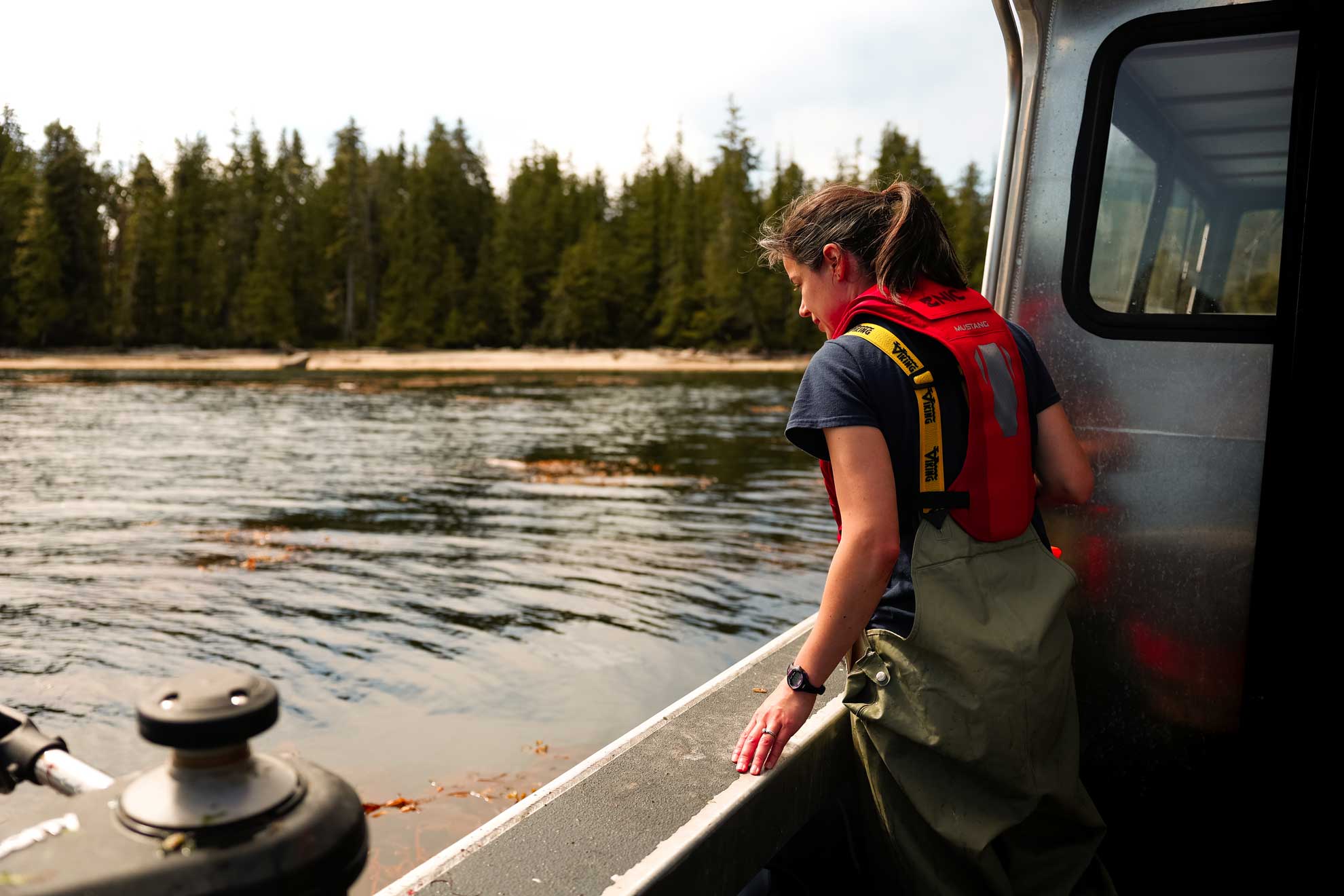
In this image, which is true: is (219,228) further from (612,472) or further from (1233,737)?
(1233,737)

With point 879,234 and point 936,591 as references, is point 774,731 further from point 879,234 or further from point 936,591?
point 879,234

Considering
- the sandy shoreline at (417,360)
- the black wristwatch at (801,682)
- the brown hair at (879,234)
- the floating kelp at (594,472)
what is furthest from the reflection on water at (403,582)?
the sandy shoreline at (417,360)

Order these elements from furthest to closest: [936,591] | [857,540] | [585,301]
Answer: [585,301], [936,591], [857,540]

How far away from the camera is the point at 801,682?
2.42m

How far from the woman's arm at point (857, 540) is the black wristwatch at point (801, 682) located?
5cm

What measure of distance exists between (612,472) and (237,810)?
64.0 ft

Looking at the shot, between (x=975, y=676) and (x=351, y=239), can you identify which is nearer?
(x=975, y=676)

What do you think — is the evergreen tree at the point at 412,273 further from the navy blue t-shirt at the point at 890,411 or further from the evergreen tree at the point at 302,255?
the navy blue t-shirt at the point at 890,411

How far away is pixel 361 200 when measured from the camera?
94688mm

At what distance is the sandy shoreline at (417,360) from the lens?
6750 centimetres

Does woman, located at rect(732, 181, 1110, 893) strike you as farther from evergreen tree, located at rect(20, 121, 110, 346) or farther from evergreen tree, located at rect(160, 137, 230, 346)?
evergreen tree, located at rect(160, 137, 230, 346)

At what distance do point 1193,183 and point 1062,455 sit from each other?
105 centimetres

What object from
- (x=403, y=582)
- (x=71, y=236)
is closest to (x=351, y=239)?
(x=71, y=236)

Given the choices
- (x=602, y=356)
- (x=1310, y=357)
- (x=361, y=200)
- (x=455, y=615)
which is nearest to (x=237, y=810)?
(x=1310, y=357)
